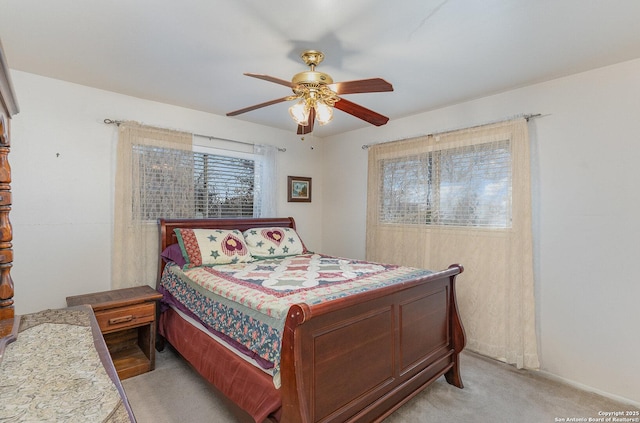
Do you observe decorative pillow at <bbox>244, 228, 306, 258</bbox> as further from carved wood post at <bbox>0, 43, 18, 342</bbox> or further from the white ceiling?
carved wood post at <bbox>0, 43, 18, 342</bbox>

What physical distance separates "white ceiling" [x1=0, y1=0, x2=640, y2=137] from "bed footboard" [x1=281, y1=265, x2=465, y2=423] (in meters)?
1.56

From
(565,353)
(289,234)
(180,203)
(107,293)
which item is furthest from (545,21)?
(107,293)

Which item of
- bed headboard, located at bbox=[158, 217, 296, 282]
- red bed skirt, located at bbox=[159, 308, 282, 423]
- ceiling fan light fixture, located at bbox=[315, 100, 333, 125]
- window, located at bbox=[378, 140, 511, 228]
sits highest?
ceiling fan light fixture, located at bbox=[315, 100, 333, 125]

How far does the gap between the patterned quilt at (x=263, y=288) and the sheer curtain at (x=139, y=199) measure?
13.5 inches

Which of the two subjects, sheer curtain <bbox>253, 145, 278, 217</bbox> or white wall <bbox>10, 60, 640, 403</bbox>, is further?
sheer curtain <bbox>253, 145, 278, 217</bbox>

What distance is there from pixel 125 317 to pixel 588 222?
3.68 m

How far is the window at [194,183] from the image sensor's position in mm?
3113

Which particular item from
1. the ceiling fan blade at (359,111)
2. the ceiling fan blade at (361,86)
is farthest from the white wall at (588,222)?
the ceiling fan blade at (361,86)

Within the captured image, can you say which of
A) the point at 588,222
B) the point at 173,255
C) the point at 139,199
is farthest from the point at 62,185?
the point at 588,222

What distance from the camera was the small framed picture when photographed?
4.34 meters

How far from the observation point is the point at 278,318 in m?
1.66

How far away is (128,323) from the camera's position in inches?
98.3

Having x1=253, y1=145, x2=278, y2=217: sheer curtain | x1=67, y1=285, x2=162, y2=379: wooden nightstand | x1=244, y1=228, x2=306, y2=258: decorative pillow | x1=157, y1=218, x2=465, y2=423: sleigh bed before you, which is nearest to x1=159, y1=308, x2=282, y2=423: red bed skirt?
x1=157, y1=218, x2=465, y2=423: sleigh bed

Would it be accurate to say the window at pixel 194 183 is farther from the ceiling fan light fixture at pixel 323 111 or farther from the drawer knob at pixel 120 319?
the ceiling fan light fixture at pixel 323 111
